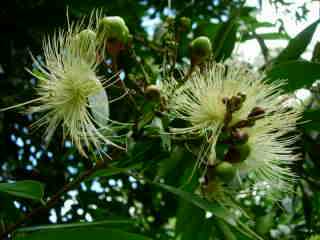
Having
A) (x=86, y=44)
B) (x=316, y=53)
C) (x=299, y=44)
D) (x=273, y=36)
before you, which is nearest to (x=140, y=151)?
(x=86, y=44)

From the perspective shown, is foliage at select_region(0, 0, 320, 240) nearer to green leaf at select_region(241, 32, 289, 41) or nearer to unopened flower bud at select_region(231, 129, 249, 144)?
green leaf at select_region(241, 32, 289, 41)

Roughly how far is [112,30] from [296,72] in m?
0.50

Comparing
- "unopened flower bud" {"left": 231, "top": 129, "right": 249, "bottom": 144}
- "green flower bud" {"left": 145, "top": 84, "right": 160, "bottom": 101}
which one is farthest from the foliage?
"unopened flower bud" {"left": 231, "top": 129, "right": 249, "bottom": 144}

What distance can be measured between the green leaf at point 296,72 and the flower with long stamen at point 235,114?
53 millimetres

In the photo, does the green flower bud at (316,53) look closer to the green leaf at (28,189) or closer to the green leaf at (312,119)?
the green leaf at (312,119)

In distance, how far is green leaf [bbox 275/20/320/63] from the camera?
178cm

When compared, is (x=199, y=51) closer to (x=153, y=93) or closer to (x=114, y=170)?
(x=153, y=93)

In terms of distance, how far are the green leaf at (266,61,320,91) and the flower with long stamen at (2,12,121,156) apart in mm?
458

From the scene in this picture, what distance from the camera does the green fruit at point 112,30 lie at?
4.85 ft

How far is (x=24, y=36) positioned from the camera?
240cm

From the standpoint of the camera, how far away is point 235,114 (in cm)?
144

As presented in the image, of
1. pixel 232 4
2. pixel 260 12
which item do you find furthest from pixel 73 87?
pixel 232 4

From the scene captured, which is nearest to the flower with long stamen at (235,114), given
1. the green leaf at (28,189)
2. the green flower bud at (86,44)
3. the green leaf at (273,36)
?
the green flower bud at (86,44)

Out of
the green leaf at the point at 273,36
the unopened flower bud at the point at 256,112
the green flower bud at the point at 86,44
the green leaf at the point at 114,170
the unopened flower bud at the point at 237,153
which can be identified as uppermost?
the green flower bud at the point at 86,44
